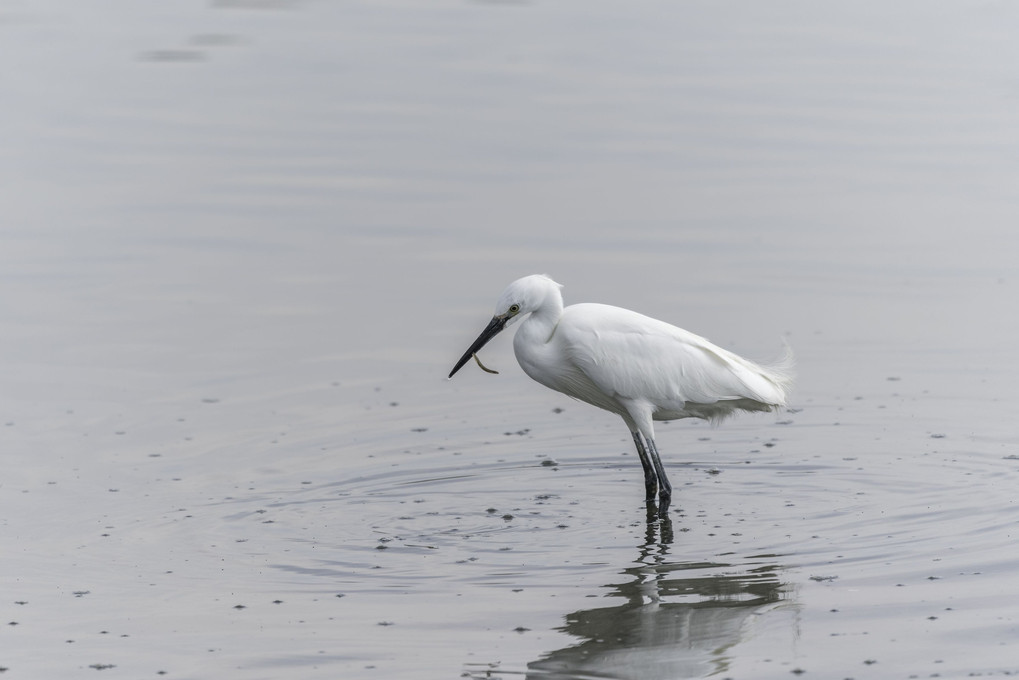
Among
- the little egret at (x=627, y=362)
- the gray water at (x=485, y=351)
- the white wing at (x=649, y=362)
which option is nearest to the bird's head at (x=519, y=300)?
the little egret at (x=627, y=362)

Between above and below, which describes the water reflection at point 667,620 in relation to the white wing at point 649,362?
below

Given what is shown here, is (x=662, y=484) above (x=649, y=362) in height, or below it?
below

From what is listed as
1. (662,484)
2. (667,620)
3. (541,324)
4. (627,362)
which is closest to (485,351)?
(541,324)

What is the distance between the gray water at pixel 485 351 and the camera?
7207mm

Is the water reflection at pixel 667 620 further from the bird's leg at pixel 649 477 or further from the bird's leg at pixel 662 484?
the bird's leg at pixel 649 477

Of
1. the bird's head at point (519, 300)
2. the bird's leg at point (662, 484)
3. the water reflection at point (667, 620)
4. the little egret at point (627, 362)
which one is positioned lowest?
the water reflection at point (667, 620)

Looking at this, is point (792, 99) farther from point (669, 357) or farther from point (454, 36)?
point (669, 357)

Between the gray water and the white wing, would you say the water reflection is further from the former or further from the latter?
the white wing

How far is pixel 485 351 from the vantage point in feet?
40.1

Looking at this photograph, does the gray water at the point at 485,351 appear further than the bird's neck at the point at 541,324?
No

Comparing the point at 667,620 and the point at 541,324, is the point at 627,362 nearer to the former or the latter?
the point at 541,324

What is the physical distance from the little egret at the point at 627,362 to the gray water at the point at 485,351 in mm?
520

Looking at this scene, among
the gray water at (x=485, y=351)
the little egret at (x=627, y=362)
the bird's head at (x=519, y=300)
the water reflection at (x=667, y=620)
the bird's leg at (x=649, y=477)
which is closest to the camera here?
the water reflection at (x=667, y=620)

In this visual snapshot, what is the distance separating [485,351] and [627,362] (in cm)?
347
